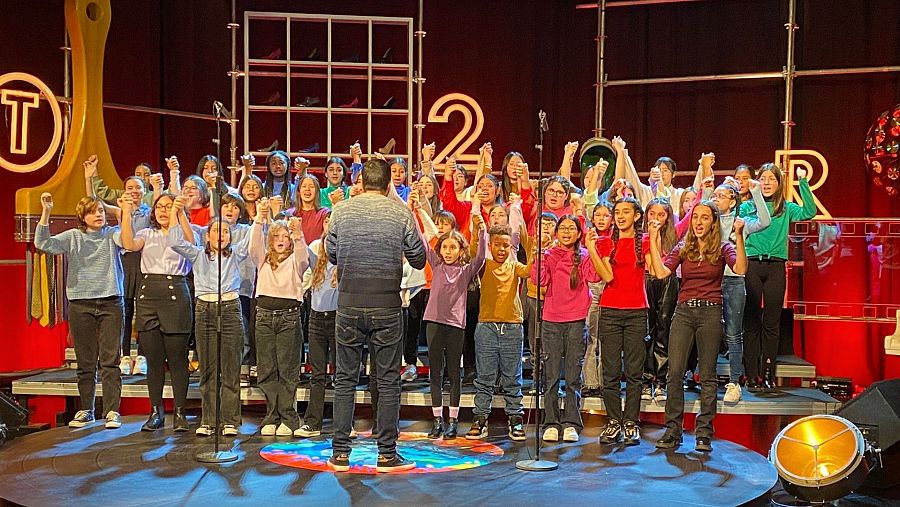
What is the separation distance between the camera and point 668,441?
5.54 meters

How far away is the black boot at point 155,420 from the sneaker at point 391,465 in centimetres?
166

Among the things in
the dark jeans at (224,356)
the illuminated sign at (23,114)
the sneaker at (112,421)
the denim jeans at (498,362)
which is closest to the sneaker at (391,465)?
the denim jeans at (498,362)

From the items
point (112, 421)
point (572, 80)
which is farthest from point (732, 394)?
point (572, 80)

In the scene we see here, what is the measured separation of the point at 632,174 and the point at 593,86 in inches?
99.1

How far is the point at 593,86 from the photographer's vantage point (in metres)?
9.43

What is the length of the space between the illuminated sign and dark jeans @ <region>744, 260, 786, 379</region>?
5.59 meters

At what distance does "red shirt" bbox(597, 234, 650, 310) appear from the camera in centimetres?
551

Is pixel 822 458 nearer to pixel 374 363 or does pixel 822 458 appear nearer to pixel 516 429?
pixel 516 429

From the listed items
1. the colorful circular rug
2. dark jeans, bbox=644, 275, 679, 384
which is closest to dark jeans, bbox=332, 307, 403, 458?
the colorful circular rug

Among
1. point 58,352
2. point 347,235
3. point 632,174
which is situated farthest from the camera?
point 58,352

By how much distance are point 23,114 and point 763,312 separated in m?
5.91

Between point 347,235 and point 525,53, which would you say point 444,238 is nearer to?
point 347,235

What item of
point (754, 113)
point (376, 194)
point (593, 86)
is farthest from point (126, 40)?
point (754, 113)

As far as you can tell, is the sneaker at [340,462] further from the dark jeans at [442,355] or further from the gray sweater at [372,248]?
the dark jeans at [442,355]
